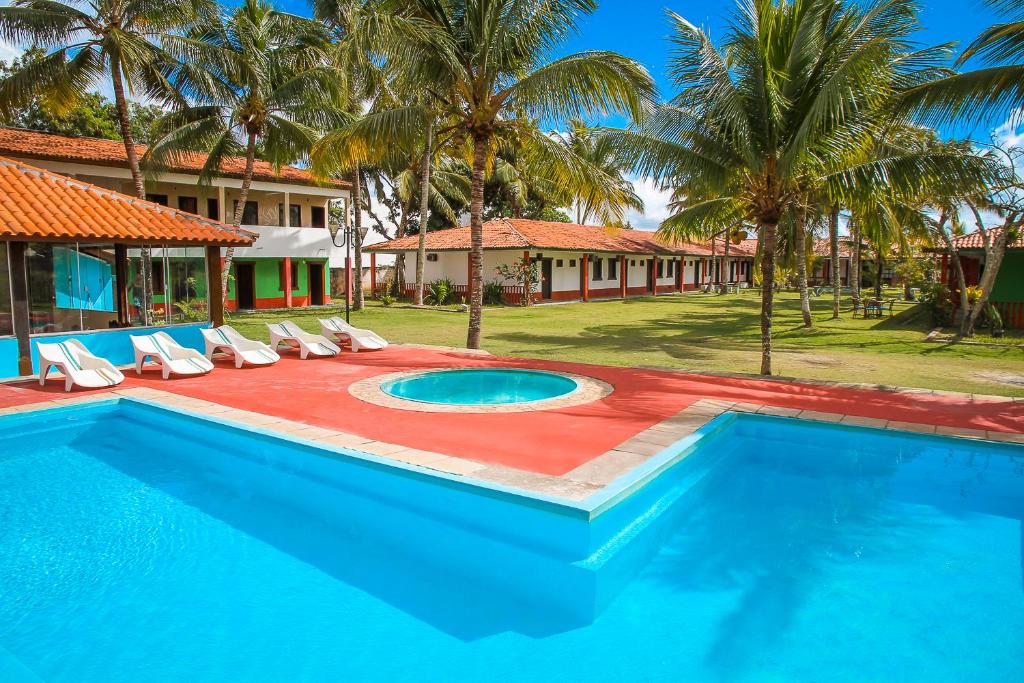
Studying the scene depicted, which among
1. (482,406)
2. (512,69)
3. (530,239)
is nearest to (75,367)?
(482,406)

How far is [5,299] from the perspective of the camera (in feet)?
36.3

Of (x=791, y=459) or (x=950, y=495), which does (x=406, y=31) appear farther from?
(x=950, y=495)

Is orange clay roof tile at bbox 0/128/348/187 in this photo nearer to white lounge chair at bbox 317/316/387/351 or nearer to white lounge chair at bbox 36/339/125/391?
white lounge chair at bbox 317/316/387/351

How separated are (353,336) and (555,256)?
1977cm

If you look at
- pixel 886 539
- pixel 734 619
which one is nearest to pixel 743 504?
pixel 886 539

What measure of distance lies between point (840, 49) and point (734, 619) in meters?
9.78

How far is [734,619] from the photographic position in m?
4.17

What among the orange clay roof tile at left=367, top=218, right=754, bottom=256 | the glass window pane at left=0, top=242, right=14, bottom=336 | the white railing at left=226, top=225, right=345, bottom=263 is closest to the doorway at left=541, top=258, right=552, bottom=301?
the orange clay roof tile at left=367, top=218, right=754, bottom=256

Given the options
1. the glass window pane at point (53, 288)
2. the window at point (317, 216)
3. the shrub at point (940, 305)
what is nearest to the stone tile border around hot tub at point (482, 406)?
the glass window pane at point (53, 288)

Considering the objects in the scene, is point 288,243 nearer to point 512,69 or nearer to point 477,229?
point 477,229

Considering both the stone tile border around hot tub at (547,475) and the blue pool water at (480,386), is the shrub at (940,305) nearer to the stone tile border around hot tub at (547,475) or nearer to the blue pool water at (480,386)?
the stone tile border around hot tub at (547,475)

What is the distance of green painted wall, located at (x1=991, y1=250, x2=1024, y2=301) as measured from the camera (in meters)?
18.8

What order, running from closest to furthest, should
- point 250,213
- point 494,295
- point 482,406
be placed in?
point 482,406, point 250,213, point 494,295

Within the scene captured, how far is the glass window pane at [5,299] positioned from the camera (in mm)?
10609
